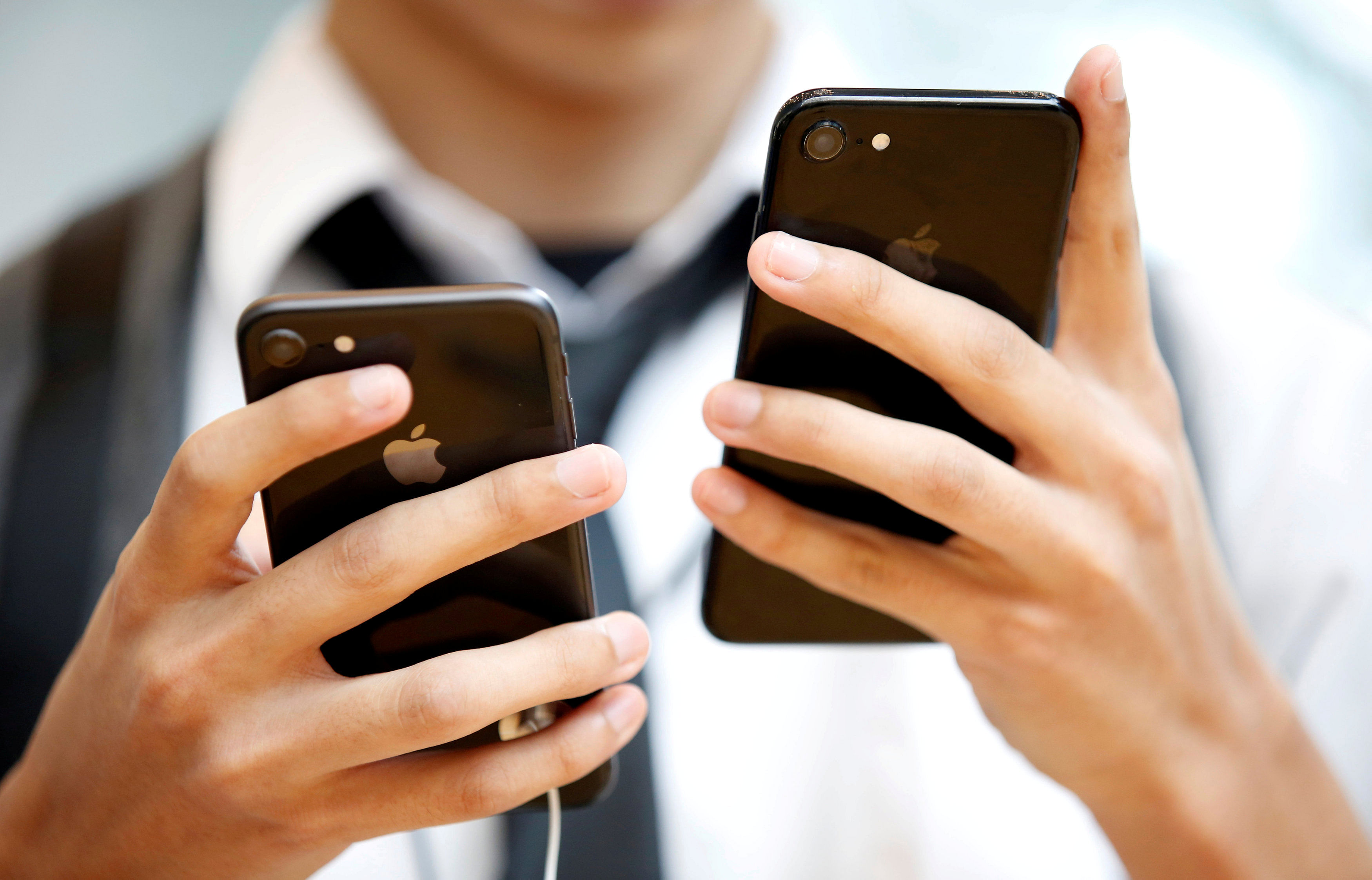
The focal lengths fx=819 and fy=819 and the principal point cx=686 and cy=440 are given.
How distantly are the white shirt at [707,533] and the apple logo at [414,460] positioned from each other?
32 cm

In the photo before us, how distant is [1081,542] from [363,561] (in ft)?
1.23

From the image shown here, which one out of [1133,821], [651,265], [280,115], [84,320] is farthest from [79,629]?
[1133,821]

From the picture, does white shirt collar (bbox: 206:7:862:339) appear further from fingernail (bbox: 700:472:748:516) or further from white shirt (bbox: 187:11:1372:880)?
fingernail (bbox: 700:472:748:516)

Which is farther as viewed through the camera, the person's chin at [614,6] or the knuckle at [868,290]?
the person's chin at [614,6]

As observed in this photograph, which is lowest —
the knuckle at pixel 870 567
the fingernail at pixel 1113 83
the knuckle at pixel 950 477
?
the knuckle at pixel 870 567

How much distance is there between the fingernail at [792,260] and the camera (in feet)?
1.32

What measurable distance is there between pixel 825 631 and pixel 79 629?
2.35 feet

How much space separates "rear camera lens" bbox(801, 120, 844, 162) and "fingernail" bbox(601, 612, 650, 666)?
0.88 ft

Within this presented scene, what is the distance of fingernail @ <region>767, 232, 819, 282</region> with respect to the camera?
401 millimetres

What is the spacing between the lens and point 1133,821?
0.54 metres

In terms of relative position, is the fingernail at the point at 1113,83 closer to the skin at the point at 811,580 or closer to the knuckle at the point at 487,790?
the skin at the point at 811,580

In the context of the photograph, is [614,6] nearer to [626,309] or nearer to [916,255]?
[626,309]

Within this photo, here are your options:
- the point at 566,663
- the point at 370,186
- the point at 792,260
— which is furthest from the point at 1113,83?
the point at 370,186

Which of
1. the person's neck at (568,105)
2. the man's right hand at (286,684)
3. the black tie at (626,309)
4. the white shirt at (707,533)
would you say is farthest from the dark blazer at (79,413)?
the man's right hand at (286,684)
